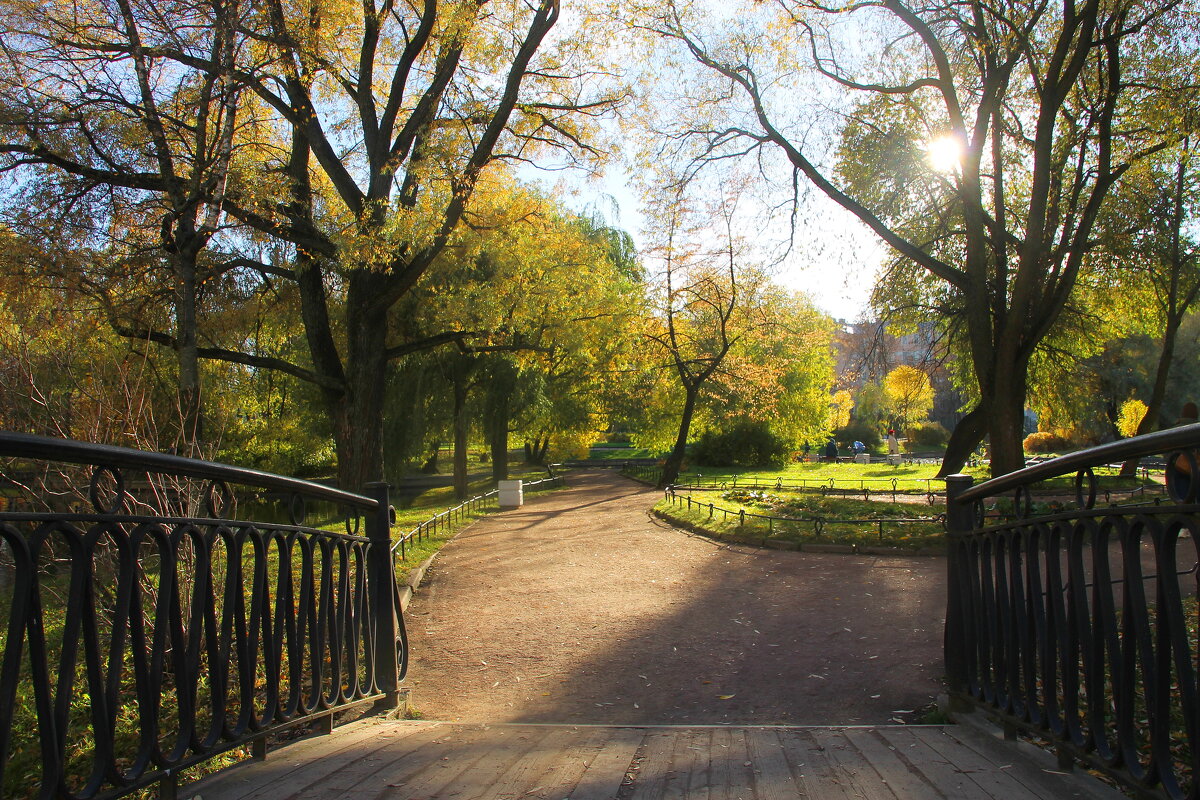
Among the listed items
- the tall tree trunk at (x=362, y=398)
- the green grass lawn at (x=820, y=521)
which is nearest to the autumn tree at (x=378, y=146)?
the tall tree trunk at (x=362, y=398)

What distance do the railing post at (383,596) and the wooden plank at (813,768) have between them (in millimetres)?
2301

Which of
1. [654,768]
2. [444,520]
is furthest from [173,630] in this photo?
[444,520]

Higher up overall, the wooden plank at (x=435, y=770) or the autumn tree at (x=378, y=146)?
the autumn tree at (x=378, y=146)

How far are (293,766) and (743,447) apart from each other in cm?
4119

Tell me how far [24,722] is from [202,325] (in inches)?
443

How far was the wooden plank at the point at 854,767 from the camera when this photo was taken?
2.92 meters

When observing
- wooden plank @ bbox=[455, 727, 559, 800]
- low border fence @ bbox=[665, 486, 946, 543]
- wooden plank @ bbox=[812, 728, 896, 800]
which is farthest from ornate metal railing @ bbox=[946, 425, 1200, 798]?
low border fence @ bbox=[665, 486, 946, 543]

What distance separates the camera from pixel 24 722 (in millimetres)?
5582

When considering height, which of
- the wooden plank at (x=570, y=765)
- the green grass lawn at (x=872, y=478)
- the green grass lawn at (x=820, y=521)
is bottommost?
the green grass lawn at (x=872, y=478)

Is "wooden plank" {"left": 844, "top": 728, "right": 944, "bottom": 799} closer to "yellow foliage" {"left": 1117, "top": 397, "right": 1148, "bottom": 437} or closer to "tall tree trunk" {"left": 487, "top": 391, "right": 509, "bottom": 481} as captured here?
"tall tree trunk" {"left": 487, "top": 391, "right": 509, "bottom": 481}

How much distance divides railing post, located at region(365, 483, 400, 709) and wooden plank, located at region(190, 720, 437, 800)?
0.55 meters

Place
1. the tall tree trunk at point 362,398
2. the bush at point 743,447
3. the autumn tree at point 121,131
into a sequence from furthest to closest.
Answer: the bush at point 743,447, the tall tree trunk at point 362,398, the autumn tree at point 121,131

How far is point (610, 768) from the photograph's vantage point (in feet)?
11.1

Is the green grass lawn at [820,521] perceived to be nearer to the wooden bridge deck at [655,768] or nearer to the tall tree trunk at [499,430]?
the wooden bridge deck at [655,768]
